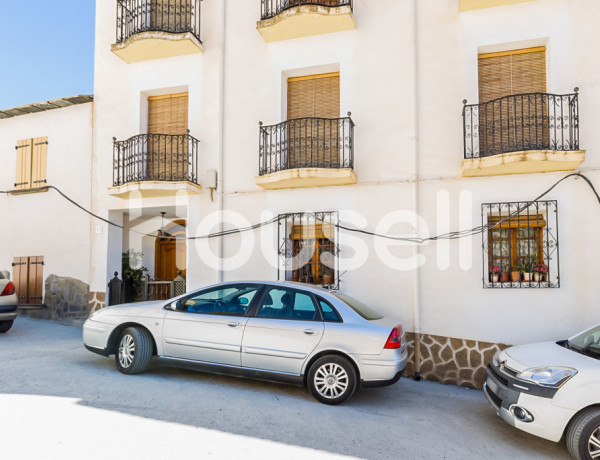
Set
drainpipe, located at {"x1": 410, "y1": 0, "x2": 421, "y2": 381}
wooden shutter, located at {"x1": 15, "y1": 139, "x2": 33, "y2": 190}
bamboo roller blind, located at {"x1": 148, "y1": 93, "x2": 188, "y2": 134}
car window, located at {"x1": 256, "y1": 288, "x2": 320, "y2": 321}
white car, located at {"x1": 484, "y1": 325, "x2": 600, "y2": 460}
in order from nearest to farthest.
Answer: white car, located at {"x1": 484, "y1": 325, "x2": 600, "y2": 460}
car window, located at {"x1": 256, "y1": 288, "x2": 320, "y2": 321}
drainpipe, located at {"x1": 410, "y1": 0, "x2": 421, "y2": 381}
bamboo roller blind, located at {"x1": 148, "y1": 93, "x2": 188, "y2": 134}
wooden shutter, located at {"x1": 15, "y1": 139, "x2": 33, "y2": 190}

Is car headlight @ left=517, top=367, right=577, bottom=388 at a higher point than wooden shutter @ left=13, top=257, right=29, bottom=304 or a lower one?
lower

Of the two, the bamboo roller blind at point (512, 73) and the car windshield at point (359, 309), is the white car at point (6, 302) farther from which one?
the bamboo roller blind at point (512, 73)

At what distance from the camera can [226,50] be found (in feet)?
30.9

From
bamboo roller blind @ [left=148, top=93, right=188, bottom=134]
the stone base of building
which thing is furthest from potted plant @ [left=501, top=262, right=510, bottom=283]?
bamboo roller blind @ [left=148, top=93, right=188, bottom=134]

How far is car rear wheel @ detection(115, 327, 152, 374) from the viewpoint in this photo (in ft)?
20.8

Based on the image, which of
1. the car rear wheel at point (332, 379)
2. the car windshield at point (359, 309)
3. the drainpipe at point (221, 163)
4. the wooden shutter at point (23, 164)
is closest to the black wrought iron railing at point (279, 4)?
the drainpipe at point (221, 163)

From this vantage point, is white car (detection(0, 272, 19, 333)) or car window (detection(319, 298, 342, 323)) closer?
car window (detection(319, 298, 342, 323))

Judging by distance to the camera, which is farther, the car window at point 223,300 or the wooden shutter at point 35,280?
the wooden shutter at point 35,280

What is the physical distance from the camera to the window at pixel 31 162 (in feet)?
36.0

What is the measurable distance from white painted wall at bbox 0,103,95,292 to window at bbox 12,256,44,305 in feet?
0.56

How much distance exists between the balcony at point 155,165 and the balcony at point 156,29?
5.89 feet

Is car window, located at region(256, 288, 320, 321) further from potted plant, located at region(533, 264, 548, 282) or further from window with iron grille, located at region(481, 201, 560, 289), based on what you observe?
potted plant, located at region(533, 264, 548, 282)

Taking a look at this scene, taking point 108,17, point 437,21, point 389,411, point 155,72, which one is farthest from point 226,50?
point 389,411

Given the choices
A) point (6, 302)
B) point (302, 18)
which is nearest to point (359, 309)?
point (302, 18)
